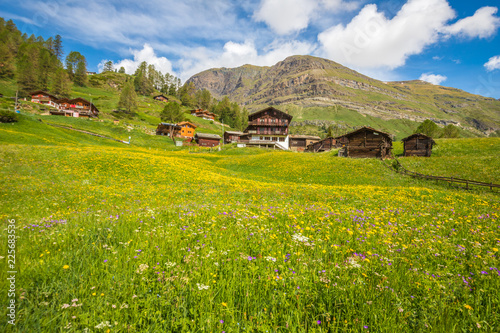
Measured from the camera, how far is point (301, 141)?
96.9 m

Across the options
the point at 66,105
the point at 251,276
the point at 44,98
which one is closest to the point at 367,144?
the point at 251,276

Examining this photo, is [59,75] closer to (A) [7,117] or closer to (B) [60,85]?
(B) [60,85]

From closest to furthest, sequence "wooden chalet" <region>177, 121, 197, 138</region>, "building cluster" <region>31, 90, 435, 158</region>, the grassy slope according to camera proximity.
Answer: "building cluster" <region>31, 90, 435, 158</region> → the grassy slope → "wooden chalet" <region>177, 121, 197, 138</region>

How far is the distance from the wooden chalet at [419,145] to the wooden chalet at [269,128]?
1475 inches

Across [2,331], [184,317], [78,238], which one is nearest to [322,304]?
[184,317]

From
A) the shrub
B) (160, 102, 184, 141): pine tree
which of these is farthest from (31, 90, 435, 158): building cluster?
the shrub

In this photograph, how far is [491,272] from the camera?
13.5 ft

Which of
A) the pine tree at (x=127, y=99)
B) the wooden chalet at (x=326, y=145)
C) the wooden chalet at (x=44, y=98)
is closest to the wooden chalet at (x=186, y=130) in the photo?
the pine tree at (x=127, y=99)

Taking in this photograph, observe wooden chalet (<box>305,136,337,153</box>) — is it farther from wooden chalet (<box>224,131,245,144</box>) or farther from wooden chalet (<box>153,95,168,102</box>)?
wooden chalet (<box>153,95,168,102</box>)

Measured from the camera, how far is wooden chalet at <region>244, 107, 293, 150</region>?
246 ft

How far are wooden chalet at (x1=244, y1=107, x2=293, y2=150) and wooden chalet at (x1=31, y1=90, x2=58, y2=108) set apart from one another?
9765cm

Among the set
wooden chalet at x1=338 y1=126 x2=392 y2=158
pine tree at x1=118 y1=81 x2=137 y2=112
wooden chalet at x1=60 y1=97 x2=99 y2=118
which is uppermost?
pine tree at x1=118 y1=81 x2=137 y2=112

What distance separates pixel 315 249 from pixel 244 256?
1895 mm

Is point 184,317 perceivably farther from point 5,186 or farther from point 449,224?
point 5,186
